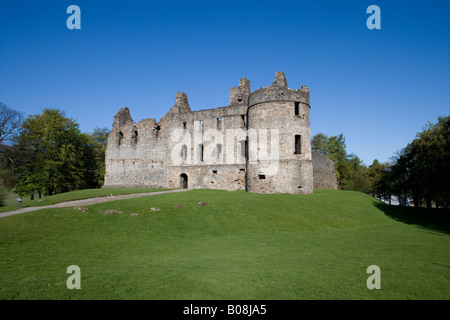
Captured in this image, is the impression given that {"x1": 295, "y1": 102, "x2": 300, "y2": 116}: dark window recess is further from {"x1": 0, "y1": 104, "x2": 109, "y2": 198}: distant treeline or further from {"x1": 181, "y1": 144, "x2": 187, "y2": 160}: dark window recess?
{"x1": 0, "y1": 104, "x2": 109, "y2": 198}: distant treeline

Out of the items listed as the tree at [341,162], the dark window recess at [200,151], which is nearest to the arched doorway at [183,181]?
the dark window recess at [200,151]

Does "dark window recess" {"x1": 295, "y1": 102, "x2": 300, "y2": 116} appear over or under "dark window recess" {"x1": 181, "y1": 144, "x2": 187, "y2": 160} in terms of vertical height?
over

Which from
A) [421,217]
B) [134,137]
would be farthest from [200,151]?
[421,217]

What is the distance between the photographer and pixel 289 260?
30.9 ft

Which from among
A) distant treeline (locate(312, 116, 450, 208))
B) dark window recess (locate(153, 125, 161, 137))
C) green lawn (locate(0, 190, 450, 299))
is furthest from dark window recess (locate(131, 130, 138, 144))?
distant treeline (locate(312, 116, 450, 208))

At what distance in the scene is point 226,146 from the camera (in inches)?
1236

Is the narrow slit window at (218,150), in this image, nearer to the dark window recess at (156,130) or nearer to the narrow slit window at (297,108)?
the dark window recess at (156,130)

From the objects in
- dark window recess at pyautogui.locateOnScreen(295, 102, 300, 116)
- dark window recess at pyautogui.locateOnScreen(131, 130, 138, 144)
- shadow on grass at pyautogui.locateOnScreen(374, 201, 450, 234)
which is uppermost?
dark window recess at pyautogui.locateOnScreen(295, 102, 300, 116)

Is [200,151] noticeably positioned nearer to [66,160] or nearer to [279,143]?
[279,143]

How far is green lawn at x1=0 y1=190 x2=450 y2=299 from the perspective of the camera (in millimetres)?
6422

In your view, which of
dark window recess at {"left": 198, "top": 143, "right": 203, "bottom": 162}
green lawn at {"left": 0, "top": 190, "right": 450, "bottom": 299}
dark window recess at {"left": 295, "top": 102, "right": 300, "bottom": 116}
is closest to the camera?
green lawn at {"left": 0, "top": 190, "right": 450, "bottom": 299}

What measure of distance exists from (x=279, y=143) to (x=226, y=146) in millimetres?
7343

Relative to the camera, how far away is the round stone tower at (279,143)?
25.8m
